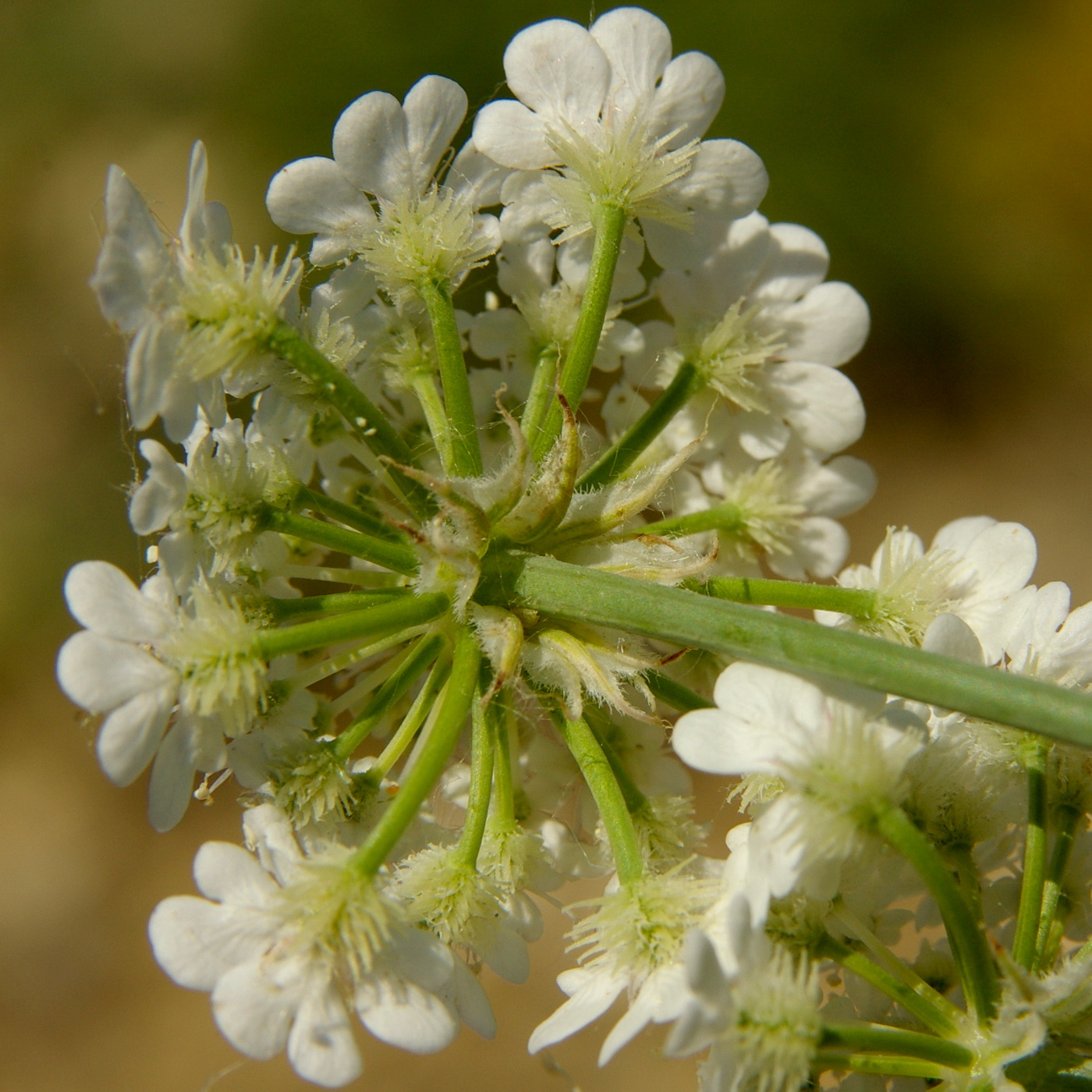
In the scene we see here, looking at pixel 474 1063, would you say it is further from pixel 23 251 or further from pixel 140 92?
pixel 140 92

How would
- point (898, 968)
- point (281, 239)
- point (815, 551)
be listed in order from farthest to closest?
point (281, 239) → point (815, 551) → point (898, 968)

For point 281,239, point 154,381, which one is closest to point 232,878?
point 154,381

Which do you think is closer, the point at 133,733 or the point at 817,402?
the point at 133,733

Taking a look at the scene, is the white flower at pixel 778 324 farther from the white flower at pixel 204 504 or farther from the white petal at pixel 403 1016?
the white petal at pixel 403 1016

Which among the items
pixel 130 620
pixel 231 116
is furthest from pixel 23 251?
pixel 130 620

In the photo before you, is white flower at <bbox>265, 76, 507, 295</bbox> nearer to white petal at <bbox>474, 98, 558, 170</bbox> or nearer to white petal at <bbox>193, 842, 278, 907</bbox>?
white petal at <bbox>474, 98, 558, 170</bbox>

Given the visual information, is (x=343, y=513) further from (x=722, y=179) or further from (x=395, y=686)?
(x=722, y=179)

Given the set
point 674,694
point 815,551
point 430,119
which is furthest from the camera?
point 815,551
